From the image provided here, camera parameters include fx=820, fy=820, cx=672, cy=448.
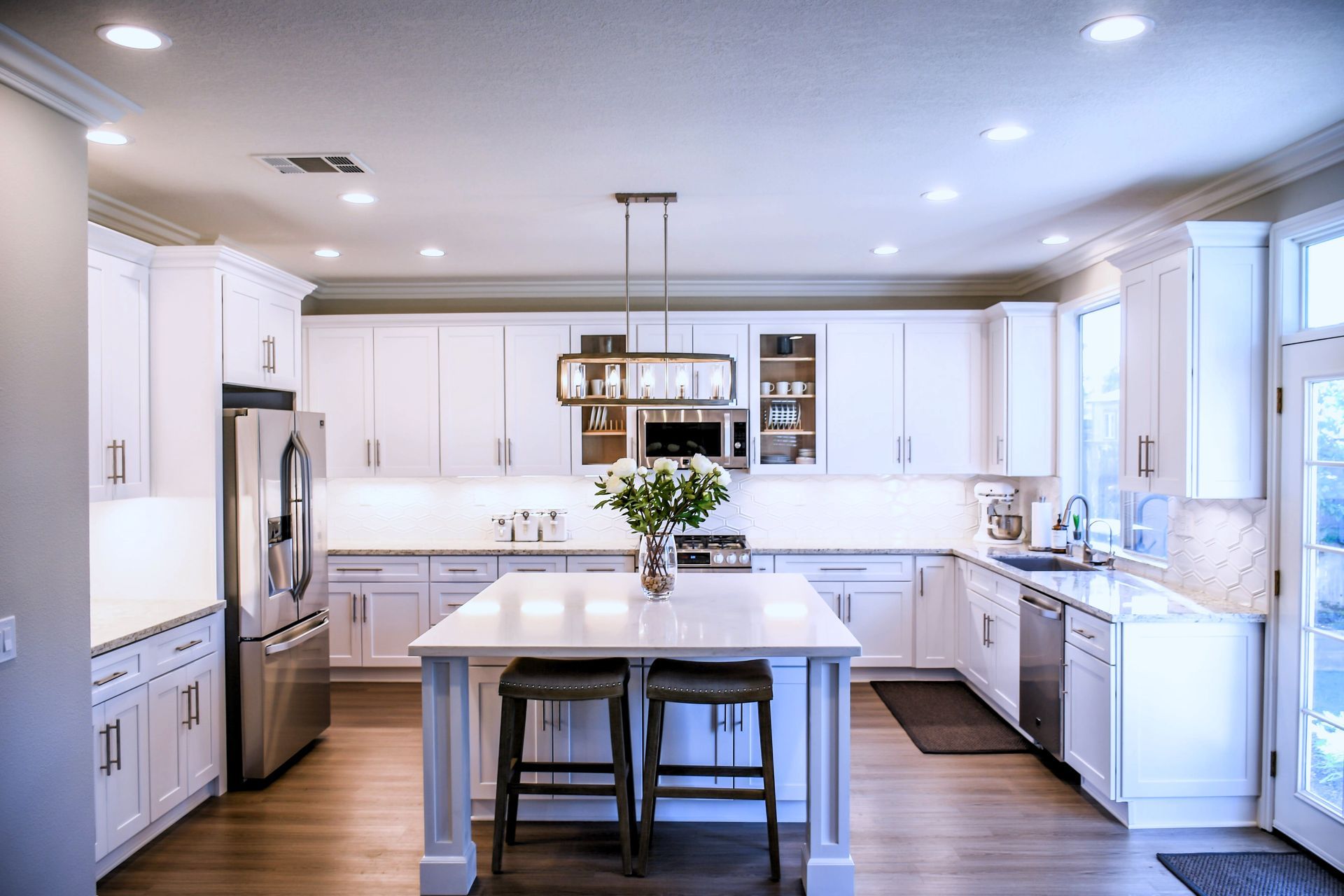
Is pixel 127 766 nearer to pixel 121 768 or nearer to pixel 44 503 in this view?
pixel 121 768

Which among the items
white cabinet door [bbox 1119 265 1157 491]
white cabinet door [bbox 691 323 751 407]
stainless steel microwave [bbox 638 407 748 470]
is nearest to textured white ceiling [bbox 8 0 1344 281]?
white cabinet door [bbox 1119 265 1157 491]

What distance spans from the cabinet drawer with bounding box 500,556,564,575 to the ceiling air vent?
8.74 feet

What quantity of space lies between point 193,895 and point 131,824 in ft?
1.42

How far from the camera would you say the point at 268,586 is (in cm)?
375

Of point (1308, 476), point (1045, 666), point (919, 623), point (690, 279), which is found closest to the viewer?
point (1308, 476)

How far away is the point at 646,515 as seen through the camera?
130 inches

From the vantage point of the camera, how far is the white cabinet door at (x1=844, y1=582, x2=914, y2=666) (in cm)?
529

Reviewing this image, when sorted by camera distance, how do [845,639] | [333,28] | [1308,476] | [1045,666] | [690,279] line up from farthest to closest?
[690,279]
[1045,666]
[1308,476]
[845,639]
[333,28]

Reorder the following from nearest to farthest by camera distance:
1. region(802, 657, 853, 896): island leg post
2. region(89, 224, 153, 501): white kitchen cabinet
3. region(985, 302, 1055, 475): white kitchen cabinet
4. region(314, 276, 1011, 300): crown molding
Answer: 1. region(802, 657, 853, 896): island leg post
2. region(89, 224, 153, 501): white kitchen cabinet
3. region(985, 302, 1055, 475): white kitchen cabinet
4. region(314, 276, 1011, 300): crown molding

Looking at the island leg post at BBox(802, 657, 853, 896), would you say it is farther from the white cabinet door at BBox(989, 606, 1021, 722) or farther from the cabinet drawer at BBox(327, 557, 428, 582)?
the cabinet drawer at BBox(327, 557, 428, 582)

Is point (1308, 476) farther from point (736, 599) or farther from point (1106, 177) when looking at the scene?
point (736, 599)

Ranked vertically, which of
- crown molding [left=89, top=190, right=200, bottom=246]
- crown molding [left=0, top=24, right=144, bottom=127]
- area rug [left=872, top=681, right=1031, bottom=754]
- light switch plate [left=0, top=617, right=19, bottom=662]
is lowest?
area rug [left=872, top=681, right=1031, bottom=754]

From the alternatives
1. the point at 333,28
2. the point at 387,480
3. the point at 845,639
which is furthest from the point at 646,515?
the point at 387,480

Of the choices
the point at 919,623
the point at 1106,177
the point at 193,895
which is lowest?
the point at 193,895
